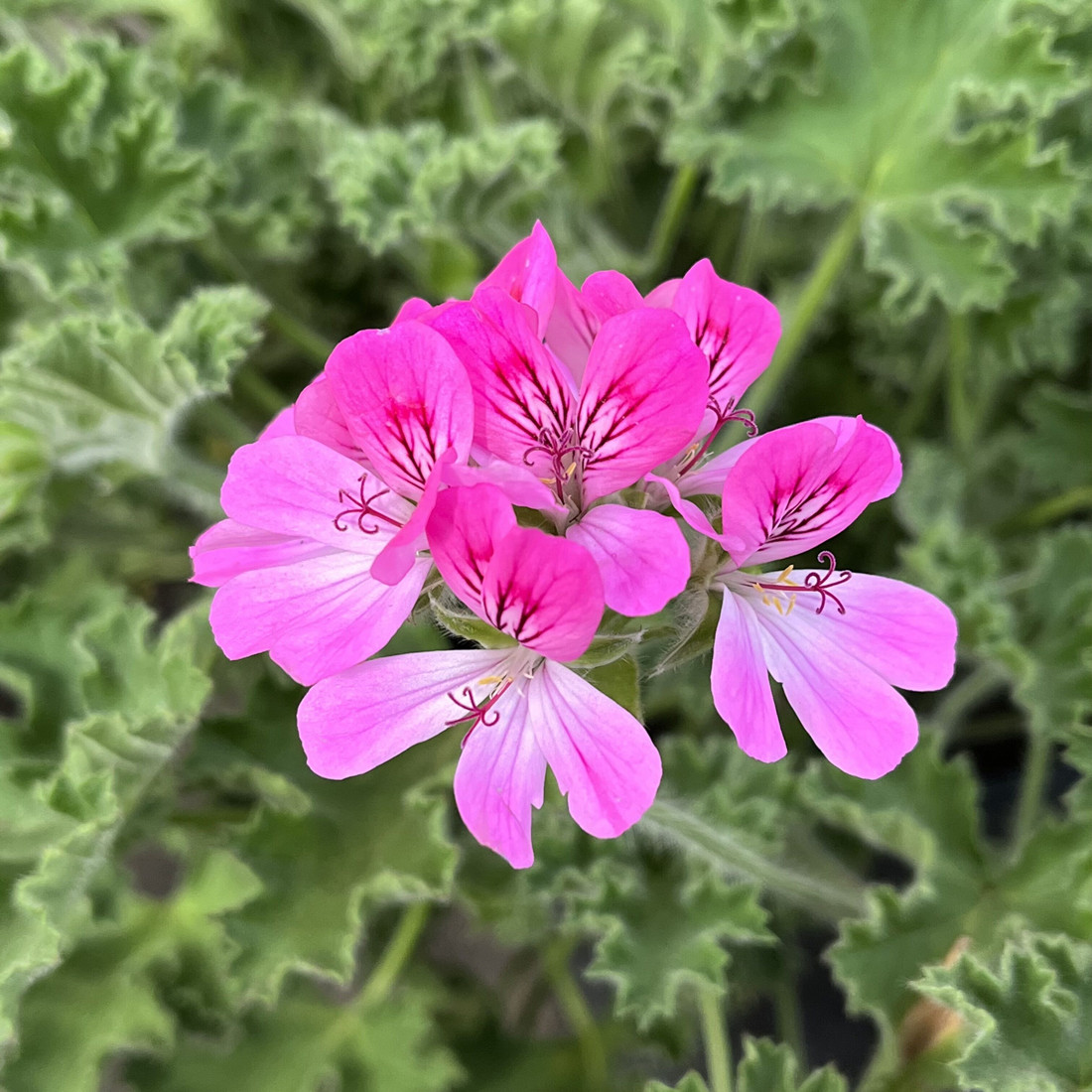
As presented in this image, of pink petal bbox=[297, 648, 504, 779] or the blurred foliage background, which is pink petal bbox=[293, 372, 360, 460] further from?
the blurred foliage background

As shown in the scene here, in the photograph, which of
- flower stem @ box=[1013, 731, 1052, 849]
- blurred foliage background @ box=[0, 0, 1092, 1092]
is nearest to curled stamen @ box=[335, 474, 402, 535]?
blurred foliage background @ box=[0, 0, 1092, 1092]

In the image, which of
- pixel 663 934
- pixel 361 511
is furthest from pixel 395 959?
pixel 361 511

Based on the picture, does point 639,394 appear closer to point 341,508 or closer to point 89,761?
point 341,508

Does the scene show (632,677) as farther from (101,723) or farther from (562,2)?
(562,2)

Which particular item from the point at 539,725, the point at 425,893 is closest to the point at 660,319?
the point at 539,725

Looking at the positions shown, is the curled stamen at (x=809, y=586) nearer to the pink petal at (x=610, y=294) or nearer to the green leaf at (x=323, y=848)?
the pink petal at (x=610, y=294)

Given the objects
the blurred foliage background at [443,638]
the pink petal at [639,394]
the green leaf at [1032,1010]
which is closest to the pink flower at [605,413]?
the pink petal at [639,394]
